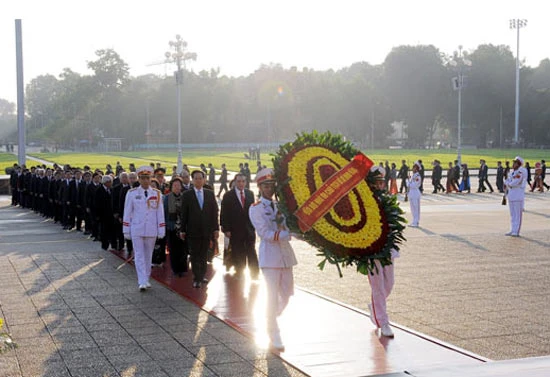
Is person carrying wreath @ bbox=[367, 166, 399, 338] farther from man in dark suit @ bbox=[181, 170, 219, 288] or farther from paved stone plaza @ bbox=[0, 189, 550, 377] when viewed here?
man in dark suit @ bbox=[181, 170, 219, 288]

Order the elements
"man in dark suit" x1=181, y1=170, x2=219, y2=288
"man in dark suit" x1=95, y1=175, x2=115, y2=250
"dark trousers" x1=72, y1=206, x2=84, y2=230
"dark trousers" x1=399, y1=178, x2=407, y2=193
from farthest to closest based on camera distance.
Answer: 1. "dark trousers" x1=399, y1=178, x2=407, y2=193
2. "dark trousers" x1=72, y1=206, x2=84, y2=230
3. "man in dark suit" x1=95, y1=175, x2=115, y2=250
4. "man in dark suit" x1=181, y1=170, x2=219, y2=288

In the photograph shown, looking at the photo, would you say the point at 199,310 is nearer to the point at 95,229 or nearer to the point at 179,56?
the point at 95,229

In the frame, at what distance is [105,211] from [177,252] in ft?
13.4

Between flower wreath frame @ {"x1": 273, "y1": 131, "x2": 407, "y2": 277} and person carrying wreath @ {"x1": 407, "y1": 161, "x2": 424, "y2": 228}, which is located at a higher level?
flower wreath frame @ {"x1": 273, "y1": 131, "x2": 407, "y2": 277}

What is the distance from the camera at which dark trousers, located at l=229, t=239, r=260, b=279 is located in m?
11.6

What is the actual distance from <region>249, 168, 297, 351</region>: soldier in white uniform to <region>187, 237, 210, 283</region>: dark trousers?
338cm

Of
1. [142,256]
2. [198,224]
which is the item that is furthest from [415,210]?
[142,256]

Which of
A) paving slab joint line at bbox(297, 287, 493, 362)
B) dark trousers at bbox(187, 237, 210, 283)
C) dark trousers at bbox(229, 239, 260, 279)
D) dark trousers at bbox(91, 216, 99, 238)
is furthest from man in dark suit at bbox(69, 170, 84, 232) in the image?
paving slab joint line at bbox(297, 287, 493, 362)

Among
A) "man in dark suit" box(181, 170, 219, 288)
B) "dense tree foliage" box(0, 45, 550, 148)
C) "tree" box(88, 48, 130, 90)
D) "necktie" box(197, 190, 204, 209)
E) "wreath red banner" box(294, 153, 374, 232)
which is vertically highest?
"tree" box(88, 48, 130, 90)

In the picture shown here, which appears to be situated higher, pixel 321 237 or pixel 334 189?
pixel 334 189

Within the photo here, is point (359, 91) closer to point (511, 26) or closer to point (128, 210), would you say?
point (511, 26)

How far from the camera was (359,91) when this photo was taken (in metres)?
106

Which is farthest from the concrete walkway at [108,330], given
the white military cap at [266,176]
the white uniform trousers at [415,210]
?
the white uniform trousers at [415,210]

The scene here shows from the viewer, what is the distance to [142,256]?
35.4 ft
